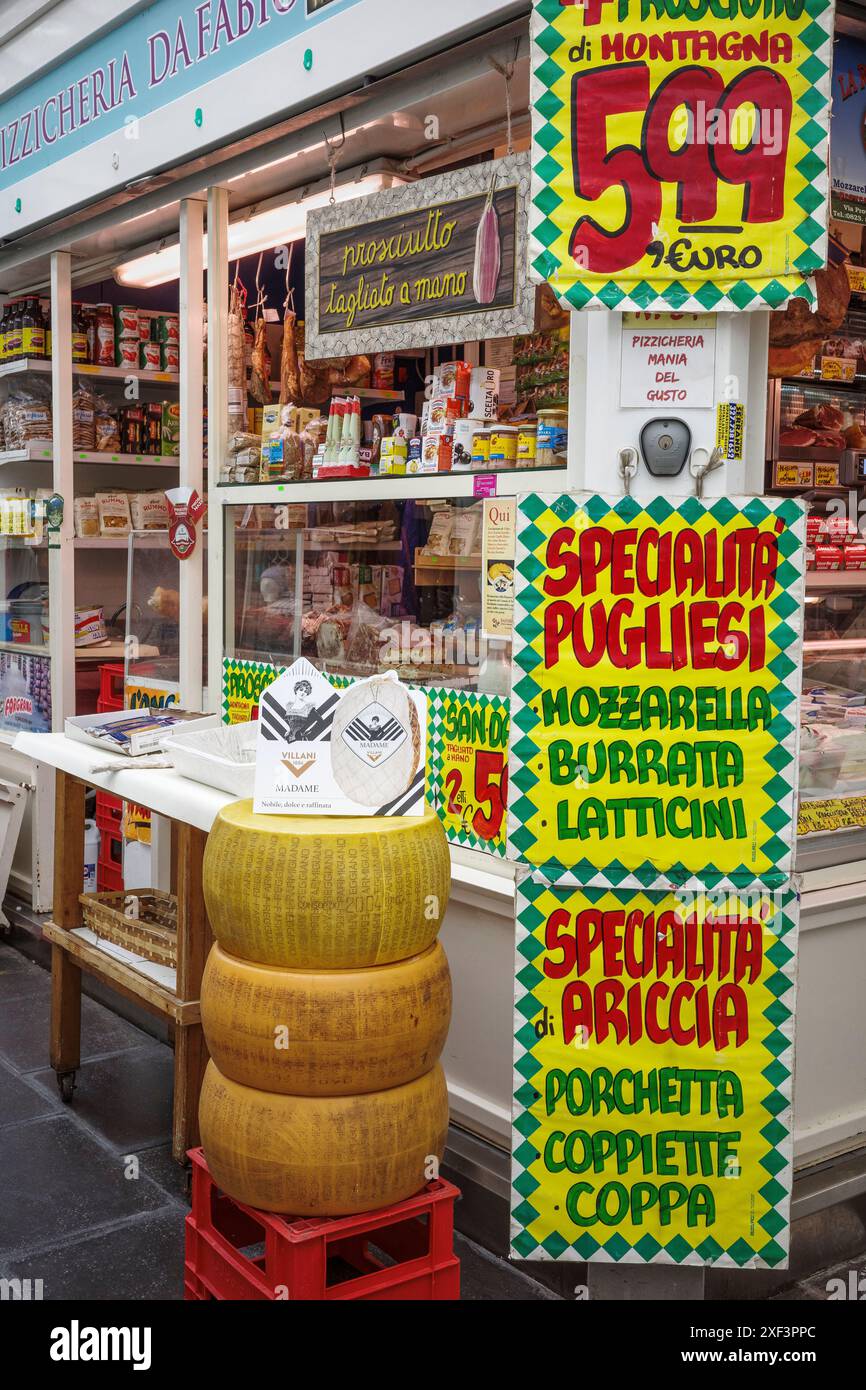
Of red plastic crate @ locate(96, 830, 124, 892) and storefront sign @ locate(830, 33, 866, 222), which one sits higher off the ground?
storefront sign @ locate(830, 33, 866, 222)

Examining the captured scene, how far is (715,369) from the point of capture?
2.65m

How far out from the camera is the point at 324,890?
2.43 meters

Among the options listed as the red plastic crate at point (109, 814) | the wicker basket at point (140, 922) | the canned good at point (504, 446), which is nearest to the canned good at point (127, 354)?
the red plastic crate at point (109, 814)

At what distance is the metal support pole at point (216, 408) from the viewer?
439 centimetres

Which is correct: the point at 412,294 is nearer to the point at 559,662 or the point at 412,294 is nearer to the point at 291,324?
the point at 291,324

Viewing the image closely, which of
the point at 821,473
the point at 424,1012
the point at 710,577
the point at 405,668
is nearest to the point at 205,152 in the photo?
the point at 405,668

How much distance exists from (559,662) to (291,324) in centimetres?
218

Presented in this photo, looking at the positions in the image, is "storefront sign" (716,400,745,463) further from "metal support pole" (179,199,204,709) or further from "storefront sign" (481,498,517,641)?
"metal support pole" (179,199,204,709)

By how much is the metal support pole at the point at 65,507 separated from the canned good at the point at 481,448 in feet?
8.50

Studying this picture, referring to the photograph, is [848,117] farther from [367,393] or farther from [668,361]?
[367,393]

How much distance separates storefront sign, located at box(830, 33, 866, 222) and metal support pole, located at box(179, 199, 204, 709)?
2322 millimetres

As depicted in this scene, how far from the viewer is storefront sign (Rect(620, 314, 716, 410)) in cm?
265

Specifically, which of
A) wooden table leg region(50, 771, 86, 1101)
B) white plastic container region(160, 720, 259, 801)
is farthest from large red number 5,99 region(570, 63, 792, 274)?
wooden table leg region(50, 771, 86, 1101)

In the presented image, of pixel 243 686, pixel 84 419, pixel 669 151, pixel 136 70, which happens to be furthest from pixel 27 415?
pixel 669 151
